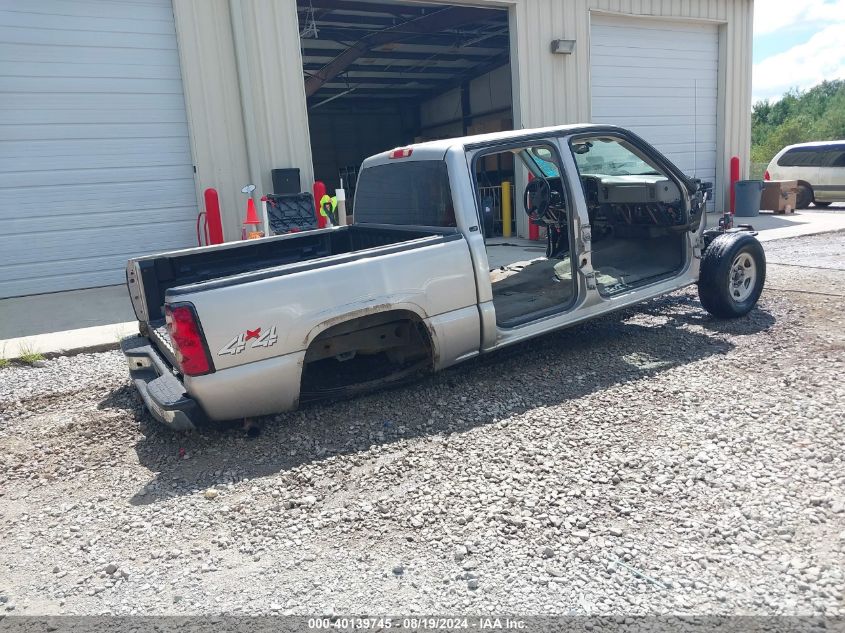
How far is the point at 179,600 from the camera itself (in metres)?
2.57

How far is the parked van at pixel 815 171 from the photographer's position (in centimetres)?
1659

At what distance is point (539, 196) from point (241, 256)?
9.00 feet

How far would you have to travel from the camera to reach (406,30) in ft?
42.7

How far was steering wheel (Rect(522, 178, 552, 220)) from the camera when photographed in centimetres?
603

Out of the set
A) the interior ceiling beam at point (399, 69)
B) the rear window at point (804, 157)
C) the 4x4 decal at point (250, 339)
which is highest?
the interior ceiling beam at point (399, 69)

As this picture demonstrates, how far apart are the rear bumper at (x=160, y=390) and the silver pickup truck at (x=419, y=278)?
0.01m

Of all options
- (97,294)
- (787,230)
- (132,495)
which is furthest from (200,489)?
(787,230)

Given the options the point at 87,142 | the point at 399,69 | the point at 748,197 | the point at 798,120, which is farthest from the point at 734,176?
the point at 798,120

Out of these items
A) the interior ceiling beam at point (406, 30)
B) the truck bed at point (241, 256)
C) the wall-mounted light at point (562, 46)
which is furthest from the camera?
the interior ceiling beam at point (406, 30)

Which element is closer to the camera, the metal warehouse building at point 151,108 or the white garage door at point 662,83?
the metal warehouse building at point 151,108

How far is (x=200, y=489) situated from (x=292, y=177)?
23.4 ft

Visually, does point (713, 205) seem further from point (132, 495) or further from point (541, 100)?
point (132, 495)

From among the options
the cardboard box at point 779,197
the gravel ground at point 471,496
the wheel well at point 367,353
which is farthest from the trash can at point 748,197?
the wheel well at point 367,353

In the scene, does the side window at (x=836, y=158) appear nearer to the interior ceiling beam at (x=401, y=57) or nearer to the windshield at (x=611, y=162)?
the interior ceiling beam at (x=401, y=57)
